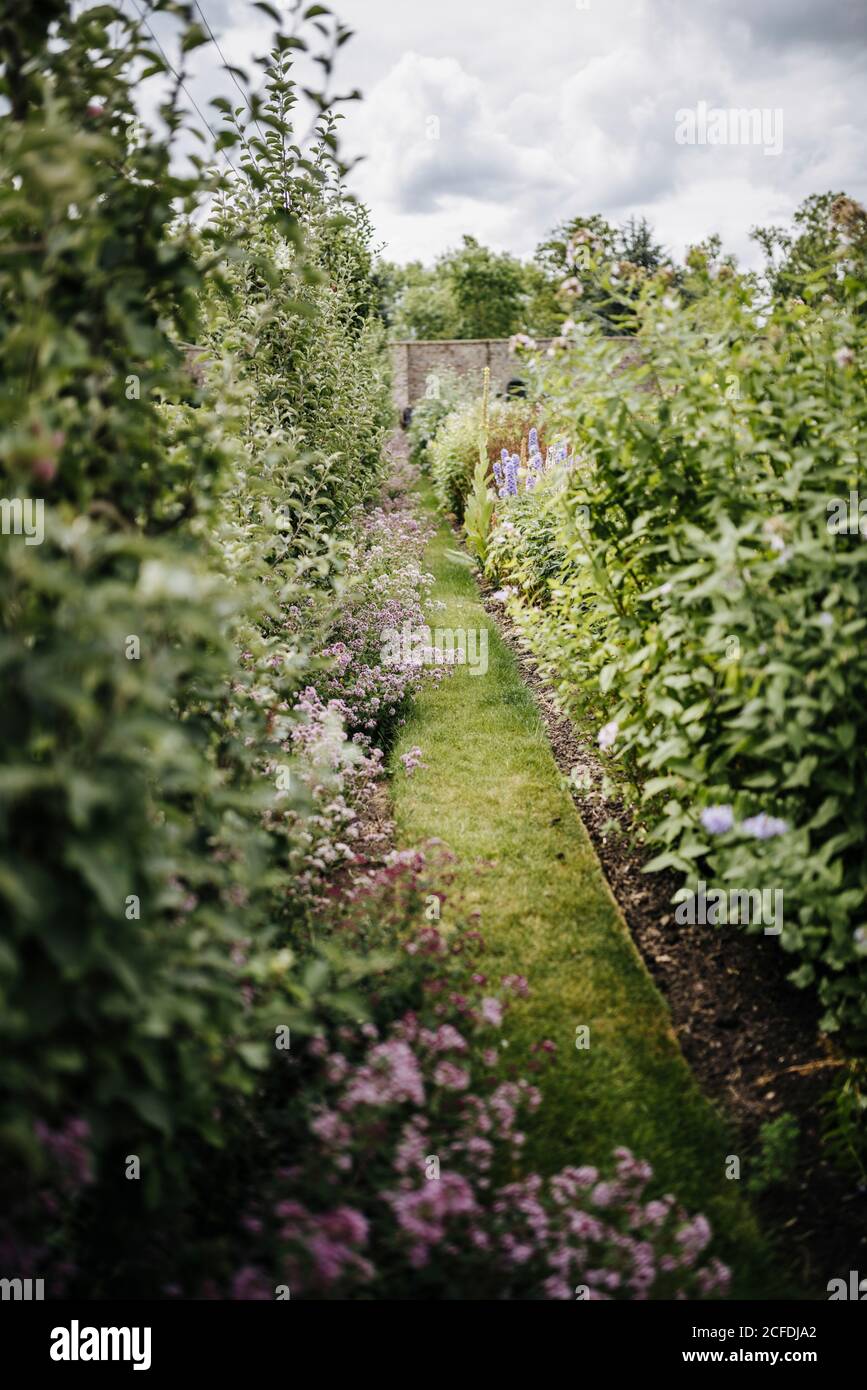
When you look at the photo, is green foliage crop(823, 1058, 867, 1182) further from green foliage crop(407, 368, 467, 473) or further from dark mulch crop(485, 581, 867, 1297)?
green foliage crop(407, 368, 467, 473)

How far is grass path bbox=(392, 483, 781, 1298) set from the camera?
2.30m

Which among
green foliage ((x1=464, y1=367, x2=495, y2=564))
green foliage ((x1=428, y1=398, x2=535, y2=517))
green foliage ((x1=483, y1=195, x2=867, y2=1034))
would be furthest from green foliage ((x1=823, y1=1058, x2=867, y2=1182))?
green foliage ((x1=428, y1=398, x2=535, y2=517))

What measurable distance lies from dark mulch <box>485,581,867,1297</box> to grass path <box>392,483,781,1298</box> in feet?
0.29

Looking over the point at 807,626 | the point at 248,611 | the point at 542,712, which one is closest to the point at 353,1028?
the point at 248,611

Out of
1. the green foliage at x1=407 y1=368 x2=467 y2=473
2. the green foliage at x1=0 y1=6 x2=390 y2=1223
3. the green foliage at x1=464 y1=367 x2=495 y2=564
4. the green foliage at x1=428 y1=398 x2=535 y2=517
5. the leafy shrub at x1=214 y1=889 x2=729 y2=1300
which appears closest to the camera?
the green foliage at x1=0 y1=6 x2=390 y2=1223

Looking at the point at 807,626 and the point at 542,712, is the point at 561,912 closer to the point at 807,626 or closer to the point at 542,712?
the point at 807,626

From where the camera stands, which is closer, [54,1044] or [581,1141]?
[54,1044]

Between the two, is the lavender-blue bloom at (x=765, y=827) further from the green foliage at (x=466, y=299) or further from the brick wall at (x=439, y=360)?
the green foliage at (x=466, y=299)

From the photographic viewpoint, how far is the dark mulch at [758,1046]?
2.20 meters

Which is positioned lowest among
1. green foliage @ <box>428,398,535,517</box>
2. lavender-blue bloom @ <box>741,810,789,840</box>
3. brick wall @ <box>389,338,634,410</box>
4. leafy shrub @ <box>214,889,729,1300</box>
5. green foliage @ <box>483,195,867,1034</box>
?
leafy shrub @ <box>214,889,729,1300</box>

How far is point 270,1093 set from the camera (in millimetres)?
2184

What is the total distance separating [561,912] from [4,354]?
2.82 metres

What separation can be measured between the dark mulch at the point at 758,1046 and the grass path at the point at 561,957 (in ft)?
0.29

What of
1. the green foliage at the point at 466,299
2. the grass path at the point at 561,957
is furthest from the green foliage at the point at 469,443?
the green foliage at the point at 466,299
